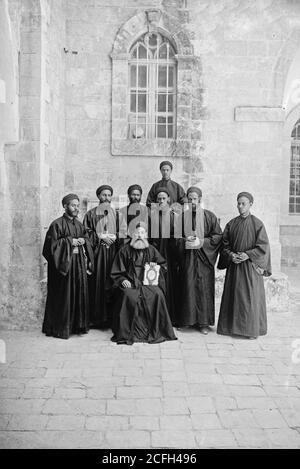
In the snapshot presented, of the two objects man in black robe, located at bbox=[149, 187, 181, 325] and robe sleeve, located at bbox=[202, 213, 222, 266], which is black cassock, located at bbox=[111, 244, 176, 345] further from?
robe sleeve, located at bbox=[202, 213, 222, 266]

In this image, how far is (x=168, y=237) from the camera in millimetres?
7648

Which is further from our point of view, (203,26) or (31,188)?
(203,26)

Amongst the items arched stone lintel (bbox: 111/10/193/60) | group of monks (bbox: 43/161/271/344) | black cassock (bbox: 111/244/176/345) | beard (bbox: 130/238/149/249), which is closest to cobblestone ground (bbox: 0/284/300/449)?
black cassock (bbox: 111/244/176/345)

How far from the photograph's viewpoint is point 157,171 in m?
9.58

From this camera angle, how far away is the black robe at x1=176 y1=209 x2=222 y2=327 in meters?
7.25

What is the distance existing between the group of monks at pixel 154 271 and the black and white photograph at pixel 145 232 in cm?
2

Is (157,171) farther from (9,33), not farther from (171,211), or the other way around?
(9,33)

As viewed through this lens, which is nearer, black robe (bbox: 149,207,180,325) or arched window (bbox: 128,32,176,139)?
black robe (bbox: 149,207,180,325)

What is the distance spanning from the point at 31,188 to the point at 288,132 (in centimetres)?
888

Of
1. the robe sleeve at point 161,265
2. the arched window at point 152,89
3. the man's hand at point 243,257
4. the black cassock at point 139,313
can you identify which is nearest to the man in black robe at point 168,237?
the robe sleeve at point 161,265

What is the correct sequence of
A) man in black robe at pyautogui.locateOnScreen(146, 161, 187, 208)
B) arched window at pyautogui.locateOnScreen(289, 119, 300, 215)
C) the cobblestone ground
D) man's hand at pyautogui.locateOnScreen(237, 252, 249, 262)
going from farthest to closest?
arched window at pyautogui.locateOnScreen(289, 119, 300, 215), man in black robe at pyautogui.locateOnScreen(146, 161, 187, 208), man's hand at pyautogui.locateOnScreen(237, 252, 249, 262), the cobblestone ground

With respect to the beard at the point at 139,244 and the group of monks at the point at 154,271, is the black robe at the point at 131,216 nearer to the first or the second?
the group of monks at the point at 154,271

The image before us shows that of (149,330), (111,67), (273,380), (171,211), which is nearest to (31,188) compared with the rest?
(171,211)

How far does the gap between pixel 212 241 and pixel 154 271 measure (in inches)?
41.5
